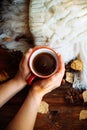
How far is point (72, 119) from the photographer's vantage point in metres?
1.16

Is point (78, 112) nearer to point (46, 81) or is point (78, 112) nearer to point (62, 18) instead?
point (46, 81)

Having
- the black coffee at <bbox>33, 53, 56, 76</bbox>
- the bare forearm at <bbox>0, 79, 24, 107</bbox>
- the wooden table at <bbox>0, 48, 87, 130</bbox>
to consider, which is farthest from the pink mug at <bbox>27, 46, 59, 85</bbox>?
the wooden table at <bbox>0, 48, 87, 130</bbox>

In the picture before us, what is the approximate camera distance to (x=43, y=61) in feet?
3.23

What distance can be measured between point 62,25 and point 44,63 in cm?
47

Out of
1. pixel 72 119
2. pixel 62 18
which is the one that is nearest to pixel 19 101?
pixel 72 119

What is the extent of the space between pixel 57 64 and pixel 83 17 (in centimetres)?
53

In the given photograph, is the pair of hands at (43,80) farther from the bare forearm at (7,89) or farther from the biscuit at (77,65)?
the biscuit at (77,65)

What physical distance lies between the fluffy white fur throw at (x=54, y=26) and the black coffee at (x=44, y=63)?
32cm

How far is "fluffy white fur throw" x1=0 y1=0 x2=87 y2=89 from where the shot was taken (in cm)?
134

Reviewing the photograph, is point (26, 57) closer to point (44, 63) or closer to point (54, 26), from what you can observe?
point (44, 63)

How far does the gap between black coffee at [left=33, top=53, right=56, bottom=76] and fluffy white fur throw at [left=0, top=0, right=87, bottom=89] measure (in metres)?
0.32

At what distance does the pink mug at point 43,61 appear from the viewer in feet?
3.19

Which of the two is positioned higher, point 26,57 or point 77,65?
point 26,57

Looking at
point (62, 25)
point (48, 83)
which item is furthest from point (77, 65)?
point (48, 83)
